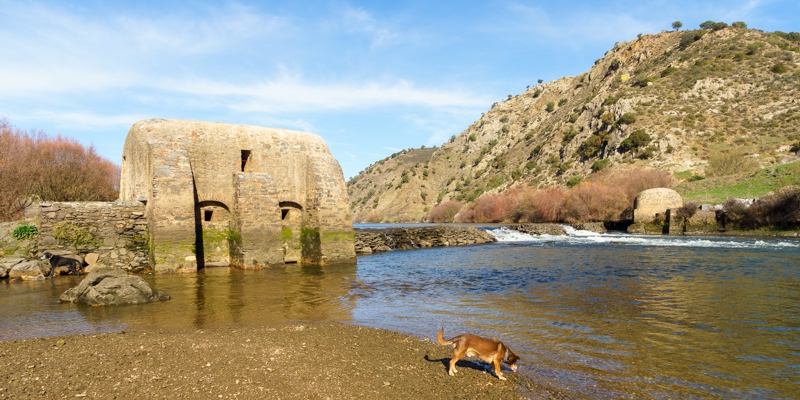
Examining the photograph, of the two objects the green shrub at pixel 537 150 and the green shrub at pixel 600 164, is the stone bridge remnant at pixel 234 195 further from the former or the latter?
the green shrub at pixel 537 150

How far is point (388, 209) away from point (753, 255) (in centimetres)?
6323

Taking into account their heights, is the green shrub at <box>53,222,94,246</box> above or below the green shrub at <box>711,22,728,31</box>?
below

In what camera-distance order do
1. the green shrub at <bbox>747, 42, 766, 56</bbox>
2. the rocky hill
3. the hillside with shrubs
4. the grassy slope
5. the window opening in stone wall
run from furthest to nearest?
the green shrub at <bbox>747, 42, 766, 56</bbox>
the rocky hill
the grassy slope
the hillside with shrubs
the window opening in stone wall

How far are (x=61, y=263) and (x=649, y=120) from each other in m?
51.0

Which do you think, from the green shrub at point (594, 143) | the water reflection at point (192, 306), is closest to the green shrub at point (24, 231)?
the water reflection at point (192, 306)

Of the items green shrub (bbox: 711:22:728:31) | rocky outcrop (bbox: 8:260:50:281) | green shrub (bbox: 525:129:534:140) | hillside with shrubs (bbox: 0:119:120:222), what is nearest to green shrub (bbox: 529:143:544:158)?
green shrub (bbox: 525:129:534:140)

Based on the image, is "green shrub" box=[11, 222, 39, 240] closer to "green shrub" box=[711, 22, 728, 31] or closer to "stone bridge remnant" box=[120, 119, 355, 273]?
"stone bridge remnant" box=[120, 119, 355, 273]

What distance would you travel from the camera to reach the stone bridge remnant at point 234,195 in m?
13.4

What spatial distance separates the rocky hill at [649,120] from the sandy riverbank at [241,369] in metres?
41.6

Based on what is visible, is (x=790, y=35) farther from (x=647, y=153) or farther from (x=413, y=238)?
(x=413, y=238)

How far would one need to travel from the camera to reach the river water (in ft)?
17.7

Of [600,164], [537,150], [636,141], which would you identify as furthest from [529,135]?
[636,141]

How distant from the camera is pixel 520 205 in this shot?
44531 mm

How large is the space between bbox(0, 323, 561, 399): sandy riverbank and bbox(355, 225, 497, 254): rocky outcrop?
16375mm
